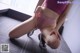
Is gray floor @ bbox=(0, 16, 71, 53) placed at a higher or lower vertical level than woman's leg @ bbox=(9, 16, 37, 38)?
lower

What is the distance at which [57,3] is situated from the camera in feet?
3.04

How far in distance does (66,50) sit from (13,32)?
1.51 ft

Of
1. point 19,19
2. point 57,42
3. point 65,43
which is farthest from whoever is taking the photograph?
point 19,19

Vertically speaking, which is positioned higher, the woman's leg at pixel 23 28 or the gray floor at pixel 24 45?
the woman's leg at pixel 23 28

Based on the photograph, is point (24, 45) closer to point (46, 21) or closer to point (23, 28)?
point (23, 28)

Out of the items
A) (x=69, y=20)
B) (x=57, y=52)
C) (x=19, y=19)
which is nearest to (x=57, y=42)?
(x=57, y=52)

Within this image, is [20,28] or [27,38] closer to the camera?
[20,28]

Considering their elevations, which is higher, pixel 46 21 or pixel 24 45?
pixel 46 21

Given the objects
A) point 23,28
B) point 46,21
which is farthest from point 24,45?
point 46,21

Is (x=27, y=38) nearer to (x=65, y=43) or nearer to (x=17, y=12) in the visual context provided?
(x=65, y=43)

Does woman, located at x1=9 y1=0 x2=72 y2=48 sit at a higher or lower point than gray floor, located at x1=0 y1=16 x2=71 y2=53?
higher

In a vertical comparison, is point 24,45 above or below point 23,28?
below

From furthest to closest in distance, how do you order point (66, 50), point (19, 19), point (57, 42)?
point (19, 19), point (66, 50), point (57, 42)

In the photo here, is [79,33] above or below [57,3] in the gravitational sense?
below
